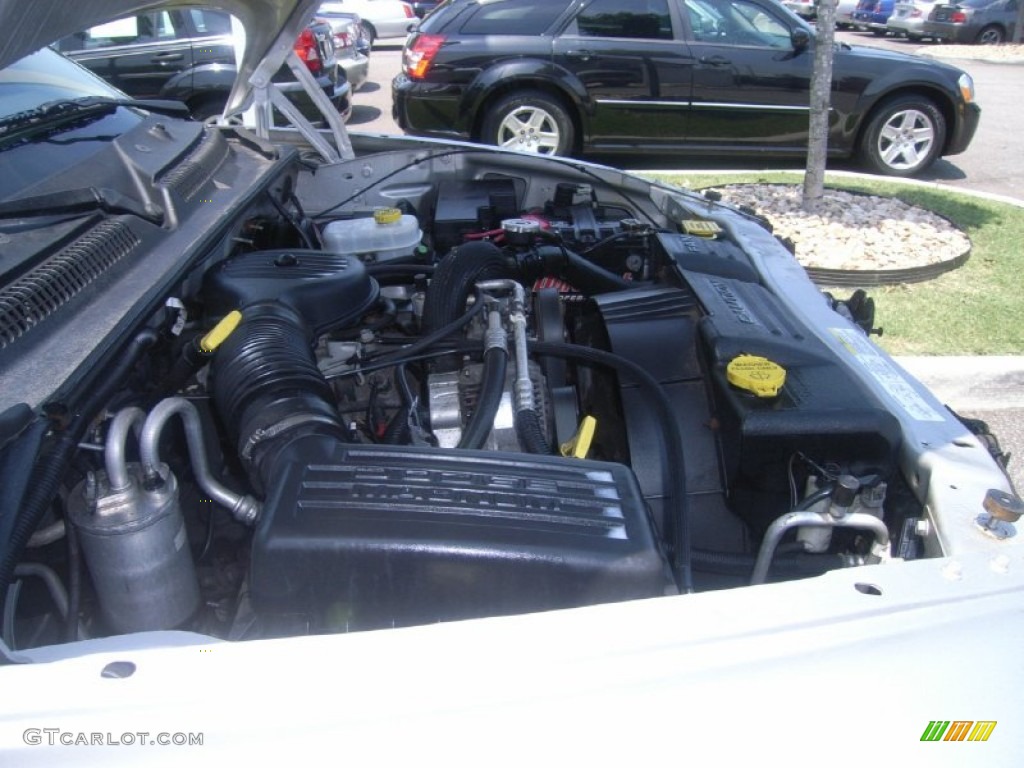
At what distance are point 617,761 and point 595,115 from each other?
6.55 metres

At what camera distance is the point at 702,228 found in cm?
271

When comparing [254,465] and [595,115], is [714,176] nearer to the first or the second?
[595,115]

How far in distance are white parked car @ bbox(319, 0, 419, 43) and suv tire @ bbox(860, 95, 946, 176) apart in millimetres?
12745

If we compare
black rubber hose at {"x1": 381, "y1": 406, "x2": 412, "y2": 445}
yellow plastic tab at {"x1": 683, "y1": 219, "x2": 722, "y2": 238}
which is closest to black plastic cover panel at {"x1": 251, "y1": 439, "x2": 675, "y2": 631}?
black rubber hose at {"x1": 381, "y1": 406, "x2": 412, "y2": 445}

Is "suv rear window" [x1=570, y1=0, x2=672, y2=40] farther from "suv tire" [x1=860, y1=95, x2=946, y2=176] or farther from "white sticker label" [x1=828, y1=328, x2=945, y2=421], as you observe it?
"white sticker label" [x1=828, y1=328, x2=945, y2=421]

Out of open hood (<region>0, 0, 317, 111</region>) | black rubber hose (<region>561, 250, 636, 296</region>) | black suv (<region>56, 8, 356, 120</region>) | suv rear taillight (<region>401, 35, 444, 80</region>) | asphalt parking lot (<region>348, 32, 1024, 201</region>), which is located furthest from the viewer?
asphalt parking lot (<region>348, 32, 1024, 201</region>)

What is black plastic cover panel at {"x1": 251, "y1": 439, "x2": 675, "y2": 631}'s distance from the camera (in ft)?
3.90

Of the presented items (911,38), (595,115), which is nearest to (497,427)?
(595,115)

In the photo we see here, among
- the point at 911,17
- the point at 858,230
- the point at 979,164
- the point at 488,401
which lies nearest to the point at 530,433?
the point at 488,401

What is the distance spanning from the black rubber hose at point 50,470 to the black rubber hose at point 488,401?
25.4 inches

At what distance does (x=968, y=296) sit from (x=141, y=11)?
4.36 m

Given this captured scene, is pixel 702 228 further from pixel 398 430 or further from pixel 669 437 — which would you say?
pixel 398 430

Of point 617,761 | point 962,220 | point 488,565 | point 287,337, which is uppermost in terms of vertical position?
point 287,337

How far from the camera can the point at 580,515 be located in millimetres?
1271
